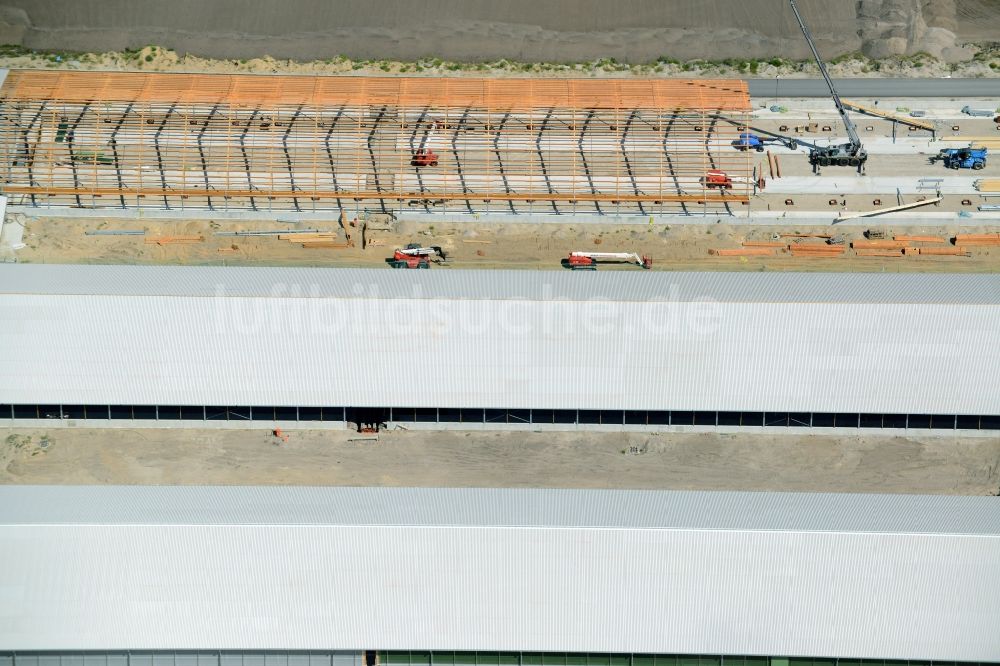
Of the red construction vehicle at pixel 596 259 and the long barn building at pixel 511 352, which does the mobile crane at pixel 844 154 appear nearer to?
the red construction vehicle at pixel 596 259

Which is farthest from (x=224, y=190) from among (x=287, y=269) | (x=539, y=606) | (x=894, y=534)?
(x=894, y=534)

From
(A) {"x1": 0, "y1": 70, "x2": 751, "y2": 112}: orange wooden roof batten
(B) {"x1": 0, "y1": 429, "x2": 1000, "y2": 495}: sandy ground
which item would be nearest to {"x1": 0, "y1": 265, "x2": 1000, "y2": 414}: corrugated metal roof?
(B) {"x1": 0, "y1": 429, "x2": 1000, "y2": 495}: sandy ground

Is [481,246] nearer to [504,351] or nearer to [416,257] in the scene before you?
[416,257]

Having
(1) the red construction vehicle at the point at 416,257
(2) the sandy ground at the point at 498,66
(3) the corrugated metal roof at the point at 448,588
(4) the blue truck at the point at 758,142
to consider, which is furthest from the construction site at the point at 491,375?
(2) the sandy ground at the point at 498,66

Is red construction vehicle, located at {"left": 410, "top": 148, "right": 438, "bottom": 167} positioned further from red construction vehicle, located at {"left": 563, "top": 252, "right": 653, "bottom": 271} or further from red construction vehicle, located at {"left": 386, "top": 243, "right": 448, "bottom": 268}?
red construction vehicle, located at {"left": 563, "top": 252, "right": 653, "bottom": 271}

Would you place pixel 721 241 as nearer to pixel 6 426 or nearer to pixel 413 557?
pixel 413 557

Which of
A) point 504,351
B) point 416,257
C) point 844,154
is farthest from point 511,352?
point 844,154
